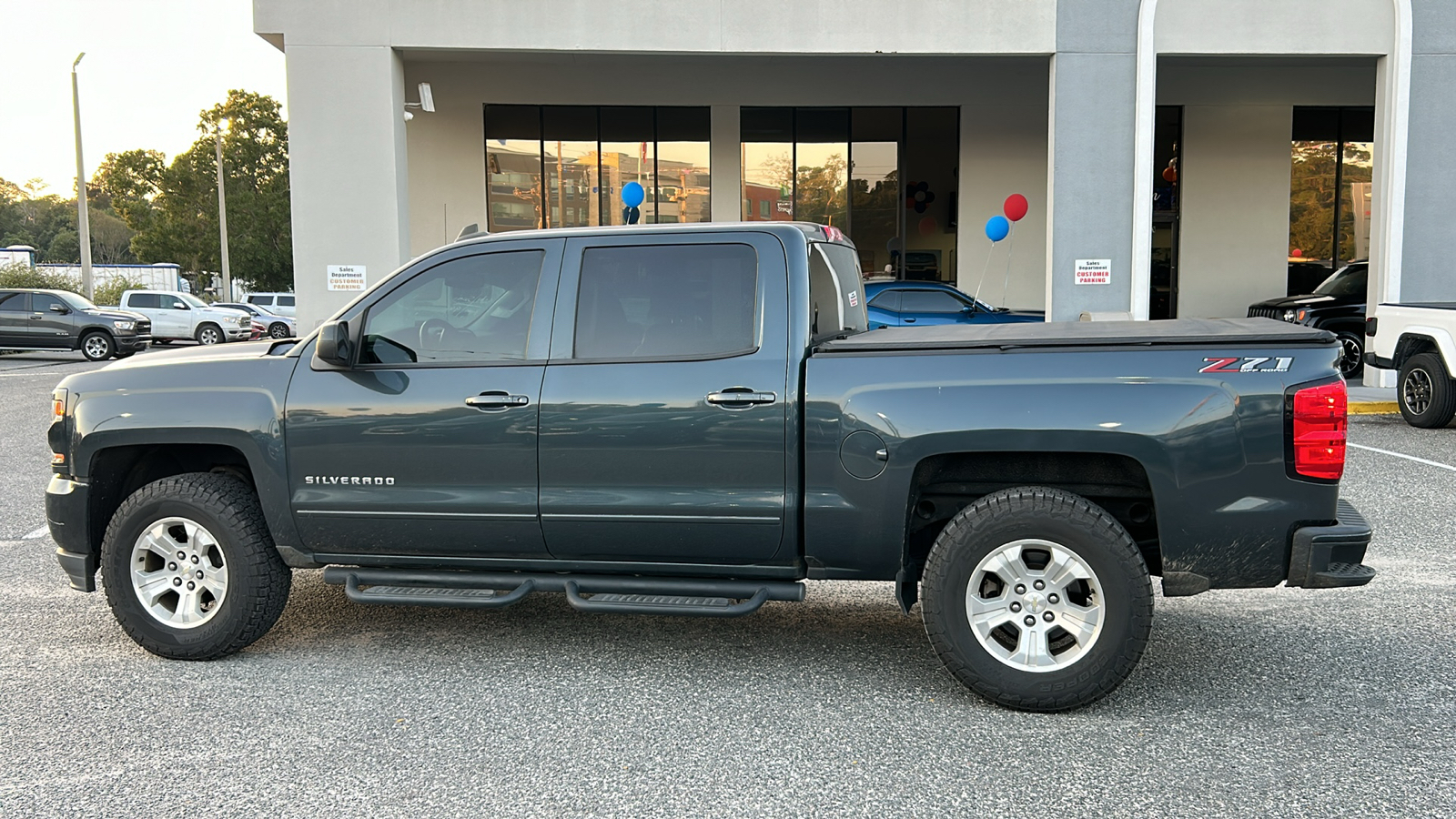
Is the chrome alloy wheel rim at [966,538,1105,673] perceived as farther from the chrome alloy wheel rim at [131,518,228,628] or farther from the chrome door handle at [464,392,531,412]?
the chrome alloy wheel rim at [131,518,228,628]

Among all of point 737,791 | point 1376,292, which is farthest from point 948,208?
point 737,791

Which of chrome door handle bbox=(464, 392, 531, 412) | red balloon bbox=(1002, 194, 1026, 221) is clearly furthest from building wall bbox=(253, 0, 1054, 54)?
chrome door handle bbox=(464, 392, 531, 412)

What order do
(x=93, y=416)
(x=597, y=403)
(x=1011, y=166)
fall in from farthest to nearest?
(x=1011, y=166) → (x=93, y=416) → (x=597, y=403)

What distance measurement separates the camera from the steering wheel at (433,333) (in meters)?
5.04

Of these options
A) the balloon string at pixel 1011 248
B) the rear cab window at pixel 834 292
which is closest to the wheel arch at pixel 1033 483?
the rear cab window at pixel 834 292

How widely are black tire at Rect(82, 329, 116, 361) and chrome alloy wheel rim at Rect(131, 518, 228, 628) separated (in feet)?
77.1

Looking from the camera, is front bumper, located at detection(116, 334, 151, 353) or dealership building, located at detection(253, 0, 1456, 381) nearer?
dealership building, located at detection(253, 0, 1456, 381)

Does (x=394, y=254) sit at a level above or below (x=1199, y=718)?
above

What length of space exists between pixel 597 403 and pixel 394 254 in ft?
39.9

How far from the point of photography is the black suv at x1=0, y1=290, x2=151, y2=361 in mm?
25719

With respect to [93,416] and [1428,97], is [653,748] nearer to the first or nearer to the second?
[93,416]

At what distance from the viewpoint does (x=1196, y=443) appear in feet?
14.0

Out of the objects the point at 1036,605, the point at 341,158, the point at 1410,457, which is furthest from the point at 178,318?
the point at 1036,605

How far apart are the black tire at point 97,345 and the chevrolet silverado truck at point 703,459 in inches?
911
